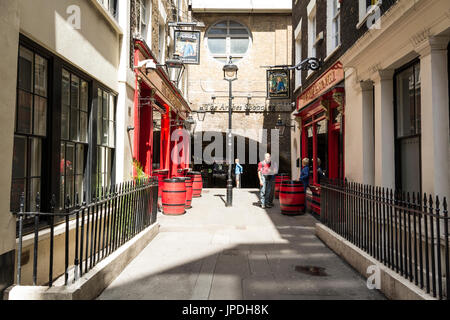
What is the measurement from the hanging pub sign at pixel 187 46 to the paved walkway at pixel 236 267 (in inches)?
233

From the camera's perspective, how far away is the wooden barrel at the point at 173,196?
26.2ft

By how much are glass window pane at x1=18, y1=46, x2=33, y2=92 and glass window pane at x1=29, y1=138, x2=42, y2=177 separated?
65 centimetres

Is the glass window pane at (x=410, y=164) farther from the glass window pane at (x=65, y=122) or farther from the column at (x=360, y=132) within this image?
the glass window pane at (x=65, y=122)

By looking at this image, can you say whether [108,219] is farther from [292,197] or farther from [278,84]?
[278,84]

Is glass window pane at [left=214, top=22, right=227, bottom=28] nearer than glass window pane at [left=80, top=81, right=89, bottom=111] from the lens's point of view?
No

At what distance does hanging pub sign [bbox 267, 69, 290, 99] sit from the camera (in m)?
12.5

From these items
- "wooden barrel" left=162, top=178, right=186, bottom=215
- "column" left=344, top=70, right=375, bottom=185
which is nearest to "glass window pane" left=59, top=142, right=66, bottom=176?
"wooden barrel" left=162, top=178, right=186, bottom=215

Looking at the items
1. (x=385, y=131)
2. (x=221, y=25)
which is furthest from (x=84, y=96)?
(x=221, y=25)

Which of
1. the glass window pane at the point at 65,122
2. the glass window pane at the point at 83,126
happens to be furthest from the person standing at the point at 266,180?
the glass window pane at the point at 65,122

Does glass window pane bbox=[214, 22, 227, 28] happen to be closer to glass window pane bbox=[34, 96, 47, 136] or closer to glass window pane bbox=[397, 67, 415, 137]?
glass window pane bbox=[397, 67, 415, 137]

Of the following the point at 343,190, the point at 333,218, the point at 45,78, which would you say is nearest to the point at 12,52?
the point at 45,78

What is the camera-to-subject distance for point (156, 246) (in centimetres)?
542

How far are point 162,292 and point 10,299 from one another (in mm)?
1450
